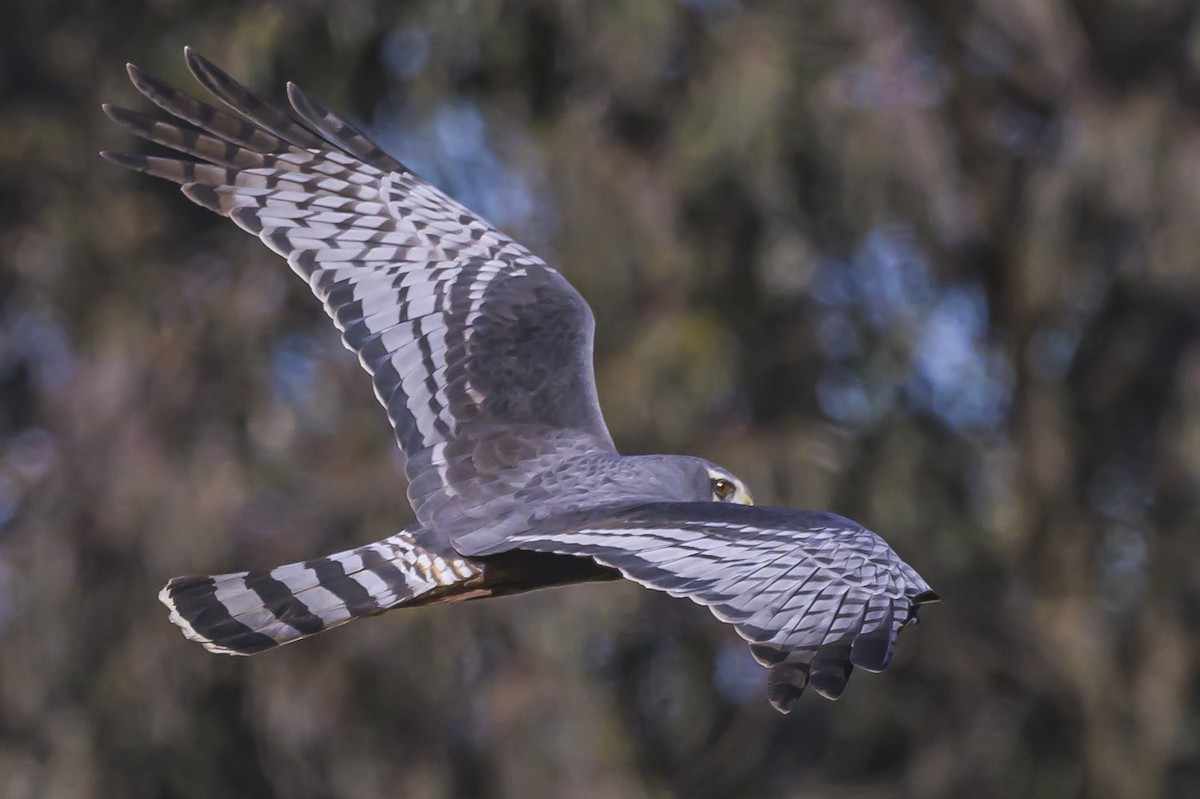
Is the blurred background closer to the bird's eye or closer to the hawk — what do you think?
the hawk

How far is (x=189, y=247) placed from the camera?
11562 millimetres

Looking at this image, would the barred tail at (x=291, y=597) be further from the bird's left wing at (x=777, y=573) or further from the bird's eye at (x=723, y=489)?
the bird's eye at (x=723, y=489)

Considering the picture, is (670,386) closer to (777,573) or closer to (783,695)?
(777,573)

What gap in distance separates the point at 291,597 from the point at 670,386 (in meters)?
6.22

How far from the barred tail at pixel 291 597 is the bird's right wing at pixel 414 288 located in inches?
12.1

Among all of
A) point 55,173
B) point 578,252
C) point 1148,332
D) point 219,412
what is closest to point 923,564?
point 1148,332

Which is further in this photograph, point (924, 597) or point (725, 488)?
point (725, 488)

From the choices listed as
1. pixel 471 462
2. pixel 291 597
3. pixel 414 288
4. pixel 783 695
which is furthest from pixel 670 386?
pixel 783 695

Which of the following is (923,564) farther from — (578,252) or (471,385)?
(471,385)

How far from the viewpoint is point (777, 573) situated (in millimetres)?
3721

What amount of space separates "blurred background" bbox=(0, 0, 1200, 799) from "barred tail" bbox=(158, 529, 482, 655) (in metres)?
5.74

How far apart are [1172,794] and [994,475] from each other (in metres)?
2.42

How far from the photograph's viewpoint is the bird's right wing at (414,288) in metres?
4.81

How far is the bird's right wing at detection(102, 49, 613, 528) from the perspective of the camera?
189 inches
